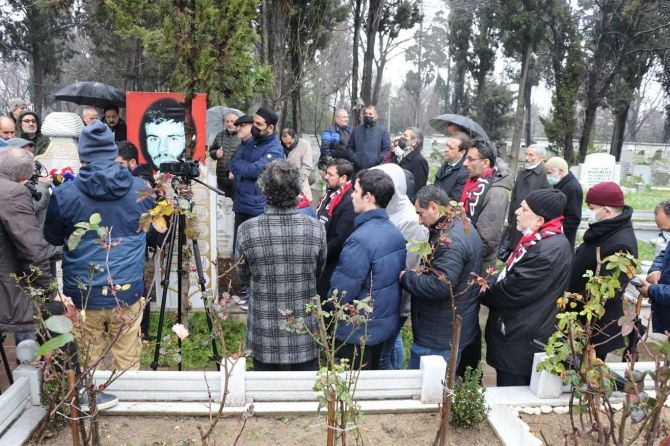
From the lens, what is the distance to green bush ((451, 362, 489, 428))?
9.13 feet

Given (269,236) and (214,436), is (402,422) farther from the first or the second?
(269,236)

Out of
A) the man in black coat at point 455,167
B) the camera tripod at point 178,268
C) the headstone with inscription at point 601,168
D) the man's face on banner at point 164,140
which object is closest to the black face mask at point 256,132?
the man's face on banner at point 164,140

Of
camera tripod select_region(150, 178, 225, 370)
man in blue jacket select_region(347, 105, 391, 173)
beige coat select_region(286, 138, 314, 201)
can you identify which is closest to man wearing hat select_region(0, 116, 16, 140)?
camera tripod select_region(150, 178, 225, 370)

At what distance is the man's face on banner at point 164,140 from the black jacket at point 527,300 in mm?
3302

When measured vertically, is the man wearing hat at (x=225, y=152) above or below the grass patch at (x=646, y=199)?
above

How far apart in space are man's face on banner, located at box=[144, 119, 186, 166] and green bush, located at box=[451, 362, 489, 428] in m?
3.47

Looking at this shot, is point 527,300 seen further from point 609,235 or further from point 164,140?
point 164,140

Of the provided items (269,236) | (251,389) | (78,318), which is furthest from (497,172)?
(78,318)

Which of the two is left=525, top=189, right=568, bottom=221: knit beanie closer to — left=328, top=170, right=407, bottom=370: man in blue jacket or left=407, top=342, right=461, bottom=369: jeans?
left=328, top=170, right=407, bottom=370: man in blue jacket

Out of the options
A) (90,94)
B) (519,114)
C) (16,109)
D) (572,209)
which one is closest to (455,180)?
(572,209)

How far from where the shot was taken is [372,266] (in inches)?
121

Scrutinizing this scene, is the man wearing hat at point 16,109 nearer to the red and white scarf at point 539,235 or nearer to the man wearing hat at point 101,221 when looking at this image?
the man wearing hat at point 101,221

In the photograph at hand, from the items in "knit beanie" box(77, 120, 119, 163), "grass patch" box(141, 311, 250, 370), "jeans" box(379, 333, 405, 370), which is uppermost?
"knit beanie" box(77, 120, 119, 163)

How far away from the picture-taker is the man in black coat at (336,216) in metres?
3.82
